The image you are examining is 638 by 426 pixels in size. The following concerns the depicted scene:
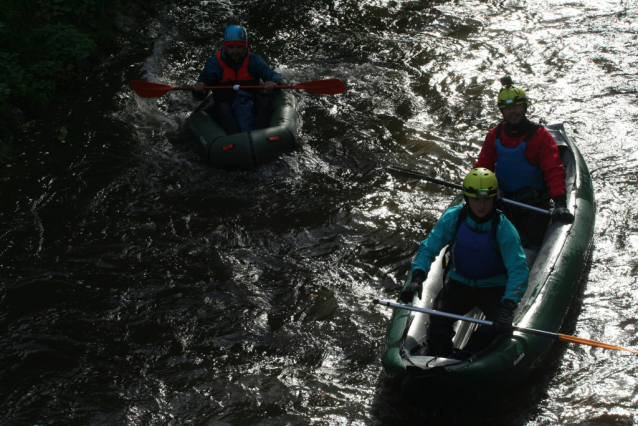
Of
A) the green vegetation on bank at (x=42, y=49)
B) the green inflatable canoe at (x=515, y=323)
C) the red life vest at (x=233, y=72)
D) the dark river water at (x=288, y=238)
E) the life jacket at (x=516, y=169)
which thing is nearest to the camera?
the green inflatable canoe at (x=515, y=323)

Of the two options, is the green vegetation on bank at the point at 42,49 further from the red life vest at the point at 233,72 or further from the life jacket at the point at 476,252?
the life jacket at the point at 476,252

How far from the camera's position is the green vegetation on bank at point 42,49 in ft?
25.4

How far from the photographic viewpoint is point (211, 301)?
4762mm

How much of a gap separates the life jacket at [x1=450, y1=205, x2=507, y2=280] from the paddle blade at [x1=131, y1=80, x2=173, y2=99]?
194 inches

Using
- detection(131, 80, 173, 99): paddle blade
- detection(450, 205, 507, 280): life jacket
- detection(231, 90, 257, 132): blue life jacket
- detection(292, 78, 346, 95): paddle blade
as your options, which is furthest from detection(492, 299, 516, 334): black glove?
detection(131, 80, 173, 99): paddle blade

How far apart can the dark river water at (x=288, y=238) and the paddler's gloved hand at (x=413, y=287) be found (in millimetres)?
644

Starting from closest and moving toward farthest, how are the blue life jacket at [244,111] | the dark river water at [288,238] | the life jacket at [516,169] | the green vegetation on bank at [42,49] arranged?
1. the dark river water at [288,238]
2. the life jacket at [516,169]
3. the blue life jacket at [244,111]
4. the green vegetation on bank at [42,49]

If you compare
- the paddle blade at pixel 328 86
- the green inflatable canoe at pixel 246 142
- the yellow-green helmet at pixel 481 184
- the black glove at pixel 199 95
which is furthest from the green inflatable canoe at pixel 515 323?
the black glove at pixel 199 95

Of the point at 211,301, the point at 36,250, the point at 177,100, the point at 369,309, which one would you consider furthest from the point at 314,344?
the point at 177,100

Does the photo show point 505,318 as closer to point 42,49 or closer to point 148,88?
point 148,88

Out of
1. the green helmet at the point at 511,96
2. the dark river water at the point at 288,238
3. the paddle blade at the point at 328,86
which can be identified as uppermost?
the green helmet at the point at 511,96

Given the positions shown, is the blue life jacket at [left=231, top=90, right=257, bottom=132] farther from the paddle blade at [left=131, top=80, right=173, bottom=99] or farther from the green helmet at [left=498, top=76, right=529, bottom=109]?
the green helmet at [left=498, top=76, right=529, bottom=109]

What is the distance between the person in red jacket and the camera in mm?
4707

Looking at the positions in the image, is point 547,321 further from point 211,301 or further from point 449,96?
point 449,96
